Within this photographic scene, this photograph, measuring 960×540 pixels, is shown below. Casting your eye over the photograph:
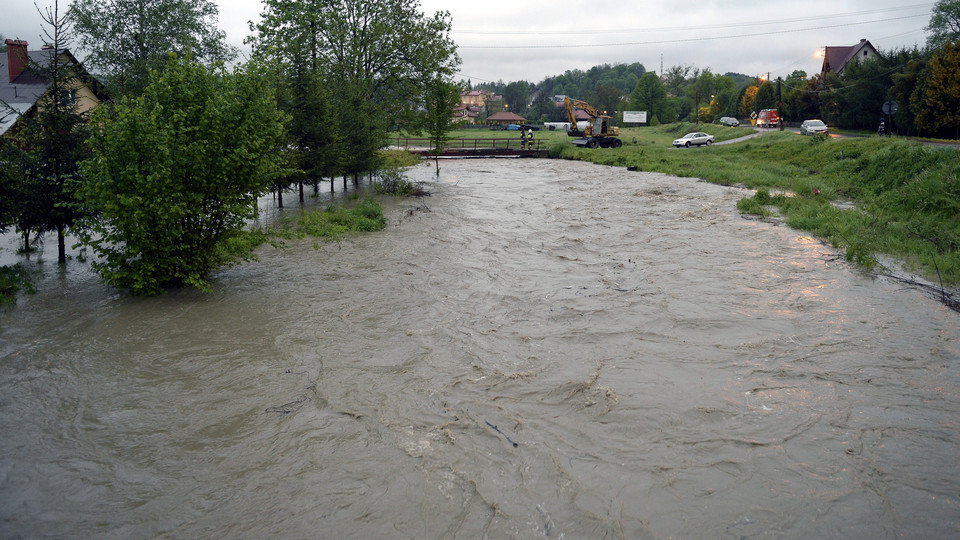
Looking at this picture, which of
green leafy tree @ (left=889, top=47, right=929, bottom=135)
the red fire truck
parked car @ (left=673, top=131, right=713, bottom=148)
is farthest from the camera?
the red fire truck

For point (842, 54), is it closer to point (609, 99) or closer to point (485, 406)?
point (609, 99)

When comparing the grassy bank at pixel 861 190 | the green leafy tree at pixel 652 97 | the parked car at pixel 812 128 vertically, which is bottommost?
the grassy bank at pixel 861 190

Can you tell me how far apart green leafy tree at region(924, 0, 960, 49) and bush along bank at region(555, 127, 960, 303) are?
44431mm

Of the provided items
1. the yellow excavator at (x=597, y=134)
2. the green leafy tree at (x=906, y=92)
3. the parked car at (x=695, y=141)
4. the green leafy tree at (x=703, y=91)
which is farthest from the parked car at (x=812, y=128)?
the green leafy tree at (x=703, y=91)

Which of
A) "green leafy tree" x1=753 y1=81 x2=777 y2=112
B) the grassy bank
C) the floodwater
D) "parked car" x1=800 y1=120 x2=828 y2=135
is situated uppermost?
"green leafy tree" x1=753 y1=81 x2=777 y2=112

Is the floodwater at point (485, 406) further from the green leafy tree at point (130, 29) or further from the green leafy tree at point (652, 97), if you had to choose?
the green leafy tree at point (652, 97)

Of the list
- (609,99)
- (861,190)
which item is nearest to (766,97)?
(861,190)

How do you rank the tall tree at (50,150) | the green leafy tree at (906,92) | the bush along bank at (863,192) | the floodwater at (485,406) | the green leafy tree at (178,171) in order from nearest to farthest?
the floodwater at (485,406) → the green leafy tree at (178,171) → the tall tree at (50,150) → the bush along bank at (863,192) → the green leafy tree at (906,92)

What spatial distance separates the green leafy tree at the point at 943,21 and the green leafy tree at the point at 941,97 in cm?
3601

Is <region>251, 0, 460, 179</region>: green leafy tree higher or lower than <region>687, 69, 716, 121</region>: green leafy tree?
lower

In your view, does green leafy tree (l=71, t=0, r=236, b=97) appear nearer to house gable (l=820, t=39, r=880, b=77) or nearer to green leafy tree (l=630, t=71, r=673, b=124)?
house gable (l=820, t=39, r=880, b=77)

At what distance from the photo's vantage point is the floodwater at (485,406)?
5.55 meters

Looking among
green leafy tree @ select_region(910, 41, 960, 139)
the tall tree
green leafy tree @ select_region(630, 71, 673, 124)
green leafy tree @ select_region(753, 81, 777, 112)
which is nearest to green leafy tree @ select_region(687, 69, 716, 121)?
green leafy tree @ select_region(630, 71, 673, 124)

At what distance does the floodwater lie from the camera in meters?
5.55
